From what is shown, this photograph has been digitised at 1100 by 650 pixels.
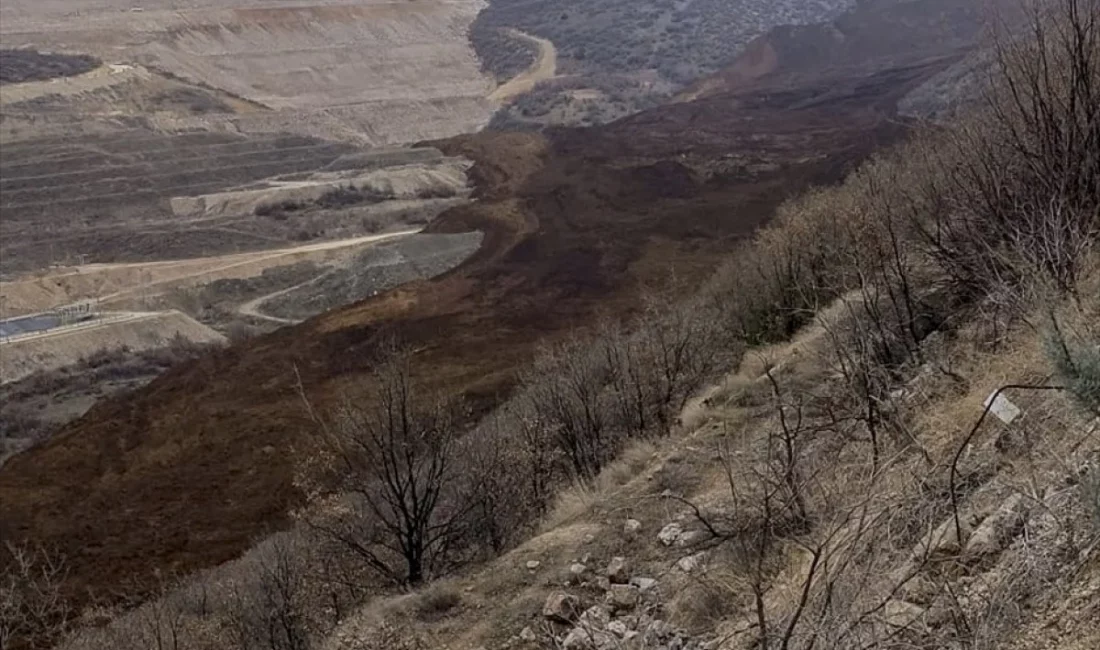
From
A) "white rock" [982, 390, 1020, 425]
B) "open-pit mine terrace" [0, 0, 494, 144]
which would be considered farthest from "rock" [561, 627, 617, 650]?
"open-pit mine terrace" [0, 0, 494, 144]

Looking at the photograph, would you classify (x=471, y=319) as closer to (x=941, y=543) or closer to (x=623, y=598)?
(x=623, y=598)

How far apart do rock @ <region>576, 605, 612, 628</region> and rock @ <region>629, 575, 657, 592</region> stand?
42 centimetres

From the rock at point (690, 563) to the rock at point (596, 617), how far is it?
76 cm

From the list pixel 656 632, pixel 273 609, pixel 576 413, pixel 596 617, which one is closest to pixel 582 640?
pixel 596 617

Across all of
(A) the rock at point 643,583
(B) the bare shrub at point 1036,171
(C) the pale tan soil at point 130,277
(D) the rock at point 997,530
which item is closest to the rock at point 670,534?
(A) the rock at point 643,583

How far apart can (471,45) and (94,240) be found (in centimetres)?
6278

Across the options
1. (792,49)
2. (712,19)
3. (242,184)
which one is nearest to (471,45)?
(712,19)

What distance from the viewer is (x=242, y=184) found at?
61.3 metres

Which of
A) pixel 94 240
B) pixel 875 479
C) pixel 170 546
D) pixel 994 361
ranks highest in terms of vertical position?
pixel 875 479

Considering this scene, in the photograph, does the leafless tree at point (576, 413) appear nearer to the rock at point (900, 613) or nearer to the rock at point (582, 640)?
the rock at point (582, 640)

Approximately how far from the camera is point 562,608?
8812 mm

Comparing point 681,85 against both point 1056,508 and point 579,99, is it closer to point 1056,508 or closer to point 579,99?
point 579,99

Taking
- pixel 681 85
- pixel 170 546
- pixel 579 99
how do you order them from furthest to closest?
pixel 681 85
pixel 579 99
pixel 170 546

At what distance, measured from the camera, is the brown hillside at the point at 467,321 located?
23.8m
